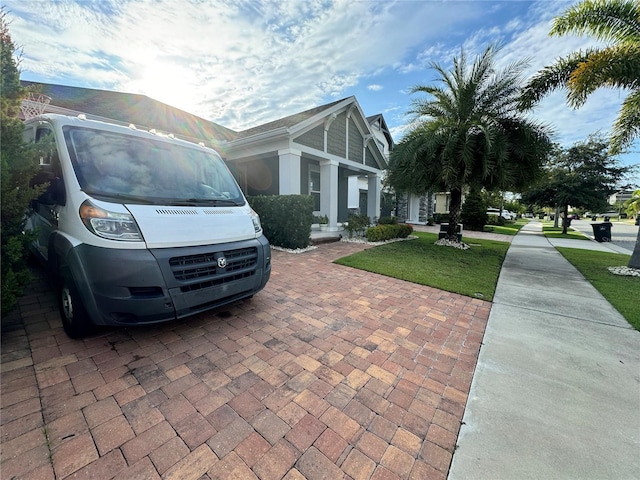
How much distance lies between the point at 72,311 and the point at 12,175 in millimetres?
1375

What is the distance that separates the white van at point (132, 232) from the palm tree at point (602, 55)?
836 cm

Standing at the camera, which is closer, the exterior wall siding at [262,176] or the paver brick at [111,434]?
the paver brick at [111,434]

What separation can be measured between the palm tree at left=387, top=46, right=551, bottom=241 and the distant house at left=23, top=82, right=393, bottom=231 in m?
2.67

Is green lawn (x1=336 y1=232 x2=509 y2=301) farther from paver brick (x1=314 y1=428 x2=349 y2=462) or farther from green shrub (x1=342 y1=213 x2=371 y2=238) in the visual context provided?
paver brick (x1=314 y1=428 x2=349 y2=462)

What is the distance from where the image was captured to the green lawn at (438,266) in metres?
5.20

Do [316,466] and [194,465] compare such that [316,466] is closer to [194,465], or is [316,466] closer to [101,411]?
[194,465]

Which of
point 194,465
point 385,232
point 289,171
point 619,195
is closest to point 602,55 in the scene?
point 385,232

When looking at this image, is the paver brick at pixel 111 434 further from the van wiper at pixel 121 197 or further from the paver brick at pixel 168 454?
the van wiper at pixel 121 197

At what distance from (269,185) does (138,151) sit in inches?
314

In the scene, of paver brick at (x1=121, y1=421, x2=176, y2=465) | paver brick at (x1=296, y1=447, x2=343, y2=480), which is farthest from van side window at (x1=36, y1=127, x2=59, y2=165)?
paver brick at (x1=296, y1=447, x2=343, y2=480)

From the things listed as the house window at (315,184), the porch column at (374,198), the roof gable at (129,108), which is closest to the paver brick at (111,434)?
the roof gable at (129,108)

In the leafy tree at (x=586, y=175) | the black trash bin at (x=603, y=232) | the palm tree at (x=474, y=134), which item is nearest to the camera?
the palm tree at (x=474, y=134)

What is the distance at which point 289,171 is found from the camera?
870 centimetres

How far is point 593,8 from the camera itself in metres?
6.14
